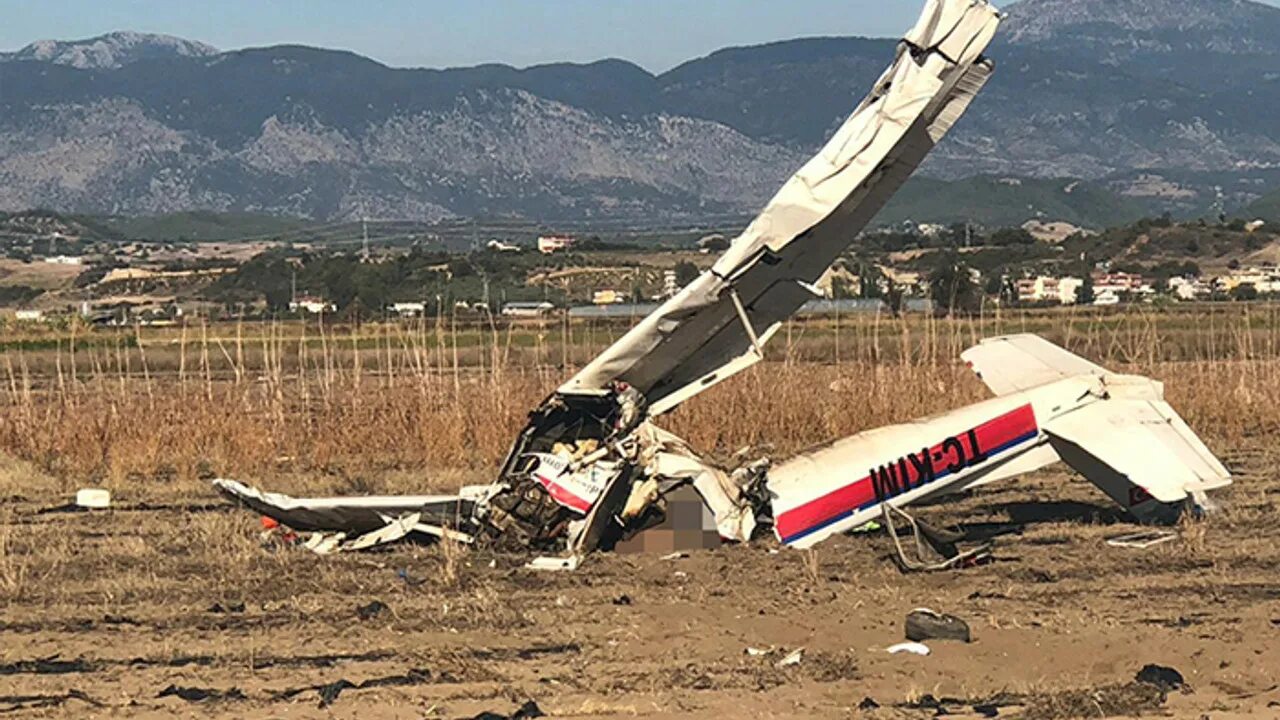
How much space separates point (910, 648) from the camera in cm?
878

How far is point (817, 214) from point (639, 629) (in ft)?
9.01

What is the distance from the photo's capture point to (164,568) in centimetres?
1128

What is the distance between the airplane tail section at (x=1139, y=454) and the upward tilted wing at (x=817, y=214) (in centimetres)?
188

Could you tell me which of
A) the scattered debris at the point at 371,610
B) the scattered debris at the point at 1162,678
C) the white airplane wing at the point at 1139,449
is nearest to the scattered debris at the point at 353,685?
the scattered debris at the point at 371,610

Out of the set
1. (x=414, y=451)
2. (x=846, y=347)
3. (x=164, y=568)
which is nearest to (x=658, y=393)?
(x=164, y=568)

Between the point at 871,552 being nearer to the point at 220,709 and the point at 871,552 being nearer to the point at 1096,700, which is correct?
the point at 1096,700

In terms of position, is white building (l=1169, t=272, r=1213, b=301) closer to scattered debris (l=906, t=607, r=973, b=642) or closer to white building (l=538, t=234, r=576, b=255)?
white building (l=538, t=234, r=576, b=255)

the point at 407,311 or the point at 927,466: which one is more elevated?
the point at 927,466

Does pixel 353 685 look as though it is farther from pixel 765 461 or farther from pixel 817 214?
pixel 765 461

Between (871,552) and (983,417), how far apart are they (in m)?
1.13

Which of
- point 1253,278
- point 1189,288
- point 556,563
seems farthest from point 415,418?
point 1253,278

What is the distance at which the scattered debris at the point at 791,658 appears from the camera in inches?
337

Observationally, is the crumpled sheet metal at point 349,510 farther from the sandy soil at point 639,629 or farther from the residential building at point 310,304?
the residential building at point 310,304

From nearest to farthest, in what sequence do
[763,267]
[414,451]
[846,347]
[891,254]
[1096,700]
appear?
[1096,700] → [763,267] → [414,451] → [846,347] → [891,254]
